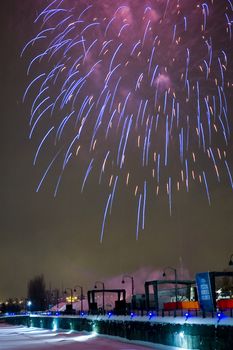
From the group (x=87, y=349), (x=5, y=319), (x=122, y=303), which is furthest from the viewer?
(x=5, y=319)

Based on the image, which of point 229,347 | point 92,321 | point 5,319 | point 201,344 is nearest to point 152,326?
point 201,344

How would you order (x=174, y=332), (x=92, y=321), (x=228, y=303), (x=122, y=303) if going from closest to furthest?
1. (x=174, y=332)
2. (x=228, y=303)
3. (x=92, y=321)
4. (x=122, y=303)

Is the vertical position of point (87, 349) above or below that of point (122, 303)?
below

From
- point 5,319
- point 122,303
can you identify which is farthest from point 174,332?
point 5,319

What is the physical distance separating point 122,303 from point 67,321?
340 inches

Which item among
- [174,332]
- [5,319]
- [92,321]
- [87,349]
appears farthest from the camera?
[5,319]

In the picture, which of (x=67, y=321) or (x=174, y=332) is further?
(x=67, y=321)

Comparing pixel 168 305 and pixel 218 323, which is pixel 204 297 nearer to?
pixel 218 323

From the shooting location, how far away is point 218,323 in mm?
31656

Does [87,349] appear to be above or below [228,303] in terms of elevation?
below

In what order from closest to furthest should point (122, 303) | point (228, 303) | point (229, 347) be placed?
point (229, 347)
point (228, 303)
point (122, 303)

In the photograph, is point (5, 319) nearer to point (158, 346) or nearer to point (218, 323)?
point (158, 346)

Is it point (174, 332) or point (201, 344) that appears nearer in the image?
point (201, 344)

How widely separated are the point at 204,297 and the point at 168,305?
1062 inches
